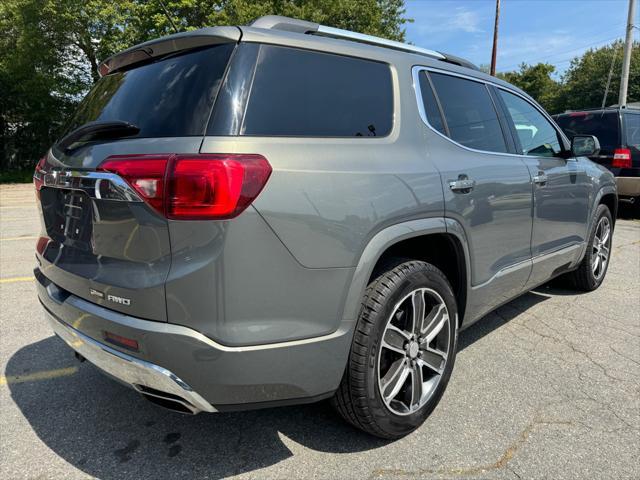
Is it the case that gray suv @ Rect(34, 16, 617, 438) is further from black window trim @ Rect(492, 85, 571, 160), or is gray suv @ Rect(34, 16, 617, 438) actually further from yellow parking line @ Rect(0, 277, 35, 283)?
yellow parking line @ Rect(0, 277, 35, 283)

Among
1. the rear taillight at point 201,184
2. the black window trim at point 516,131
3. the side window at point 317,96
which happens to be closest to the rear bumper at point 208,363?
the rear taillight at point 201,184

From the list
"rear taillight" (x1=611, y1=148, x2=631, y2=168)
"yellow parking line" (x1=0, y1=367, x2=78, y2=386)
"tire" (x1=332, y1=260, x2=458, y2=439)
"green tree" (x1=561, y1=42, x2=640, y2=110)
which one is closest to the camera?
"tire" (x1=332, y1=260, x2=458, y2=439)

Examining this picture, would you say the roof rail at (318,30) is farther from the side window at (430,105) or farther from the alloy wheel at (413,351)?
the alloy wheel at (413,351)

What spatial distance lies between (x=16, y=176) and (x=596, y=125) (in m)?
22.4

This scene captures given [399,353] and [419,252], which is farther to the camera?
[419,252]

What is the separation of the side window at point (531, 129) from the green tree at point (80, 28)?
1520cm

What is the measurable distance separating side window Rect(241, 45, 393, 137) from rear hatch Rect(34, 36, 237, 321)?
0.58 ft

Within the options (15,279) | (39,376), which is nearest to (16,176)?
(15,279)

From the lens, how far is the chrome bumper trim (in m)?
1.82

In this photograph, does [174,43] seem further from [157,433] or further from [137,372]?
[157,433]

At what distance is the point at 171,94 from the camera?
2.01 m

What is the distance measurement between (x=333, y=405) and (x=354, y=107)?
55.3 inches

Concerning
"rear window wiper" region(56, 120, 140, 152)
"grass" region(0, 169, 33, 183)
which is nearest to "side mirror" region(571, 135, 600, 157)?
"rear window wiper" region(56, 120, 140, 152)

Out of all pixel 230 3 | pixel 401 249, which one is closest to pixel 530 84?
pixel 230 3
